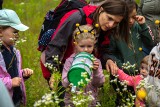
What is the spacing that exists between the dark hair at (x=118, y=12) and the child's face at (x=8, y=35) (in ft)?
2.54

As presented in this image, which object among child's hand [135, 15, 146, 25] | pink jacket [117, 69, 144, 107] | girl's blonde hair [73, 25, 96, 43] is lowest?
pink jacket [117, 69, 144, 107]

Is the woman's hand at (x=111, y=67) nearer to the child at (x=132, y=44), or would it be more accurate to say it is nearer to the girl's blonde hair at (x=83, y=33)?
the child at (x=132, y=44)

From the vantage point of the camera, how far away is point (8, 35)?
14.3 ft

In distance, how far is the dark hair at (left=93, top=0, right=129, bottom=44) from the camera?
439 centimetres

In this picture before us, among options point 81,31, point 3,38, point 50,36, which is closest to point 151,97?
point 81,31

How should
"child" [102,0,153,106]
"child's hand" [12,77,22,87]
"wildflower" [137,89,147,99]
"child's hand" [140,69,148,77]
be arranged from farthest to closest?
"child" [102,0,153,106], "child's hand" [140,69,148,77], "child's hand" [12,77,22,87], "wildflower" [137,89,147,99]

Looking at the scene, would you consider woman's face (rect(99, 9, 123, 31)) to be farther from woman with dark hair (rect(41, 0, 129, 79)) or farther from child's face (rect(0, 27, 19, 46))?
child's face (rect(0, 27, 19, 46))

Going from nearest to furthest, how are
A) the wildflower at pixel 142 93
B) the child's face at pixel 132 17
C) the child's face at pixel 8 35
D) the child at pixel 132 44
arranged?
the wildflower at pixel 142 93 < the child's face at pixel 8 35 < the child's face at pixel 132 17 < the child at pixel 132 44

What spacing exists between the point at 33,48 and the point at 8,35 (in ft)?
11.6

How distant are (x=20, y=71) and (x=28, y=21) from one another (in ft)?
17.2

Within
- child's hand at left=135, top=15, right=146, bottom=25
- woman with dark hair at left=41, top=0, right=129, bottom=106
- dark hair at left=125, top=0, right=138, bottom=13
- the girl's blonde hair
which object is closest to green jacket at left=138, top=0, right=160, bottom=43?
child's hand at left=135, top=15, right=146, bottom=25

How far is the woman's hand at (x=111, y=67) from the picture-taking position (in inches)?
182

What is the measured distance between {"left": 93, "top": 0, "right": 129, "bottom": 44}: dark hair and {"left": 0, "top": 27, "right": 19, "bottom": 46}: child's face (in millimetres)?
774

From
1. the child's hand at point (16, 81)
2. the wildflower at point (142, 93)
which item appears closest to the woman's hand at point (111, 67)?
the wildflower at point (142, 93)
